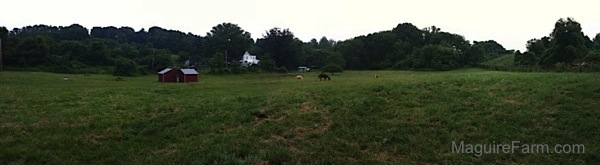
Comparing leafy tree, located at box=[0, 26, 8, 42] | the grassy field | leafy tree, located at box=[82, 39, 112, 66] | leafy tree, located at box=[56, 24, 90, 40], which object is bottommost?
the grassy field

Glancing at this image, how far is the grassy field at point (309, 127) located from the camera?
27.9ft

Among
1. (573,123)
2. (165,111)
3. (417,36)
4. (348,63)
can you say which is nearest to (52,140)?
(165,111)

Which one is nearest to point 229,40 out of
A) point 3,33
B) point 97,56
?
point 97,56

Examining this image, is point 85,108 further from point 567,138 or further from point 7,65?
point 7,65

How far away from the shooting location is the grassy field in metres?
8.51

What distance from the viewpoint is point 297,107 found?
13.6 meters

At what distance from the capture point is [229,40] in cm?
9512

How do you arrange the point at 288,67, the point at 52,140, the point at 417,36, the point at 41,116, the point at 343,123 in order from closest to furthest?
the point at 52,140
the point at 343,123
the point at 41,116
the point at 288,67
the point at 417,36

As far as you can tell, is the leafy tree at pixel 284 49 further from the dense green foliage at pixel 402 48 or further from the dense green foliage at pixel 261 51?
the dense green foliage at pixel 402 48

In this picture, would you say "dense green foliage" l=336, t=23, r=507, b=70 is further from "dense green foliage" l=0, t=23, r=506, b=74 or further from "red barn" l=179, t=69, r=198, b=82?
"red barn" l=179, t=69, r=198, b=82

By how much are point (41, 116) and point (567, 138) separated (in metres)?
Result: 14.3

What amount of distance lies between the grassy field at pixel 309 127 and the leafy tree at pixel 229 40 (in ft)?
256

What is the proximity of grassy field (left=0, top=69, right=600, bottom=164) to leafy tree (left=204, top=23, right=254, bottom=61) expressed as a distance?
256 feet

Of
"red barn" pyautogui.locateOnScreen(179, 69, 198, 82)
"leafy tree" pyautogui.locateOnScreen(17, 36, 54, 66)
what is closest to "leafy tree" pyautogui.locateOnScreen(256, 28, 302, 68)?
"leafy tree" pyautogui.locateOnScreen(17, 36, 54, 66)
